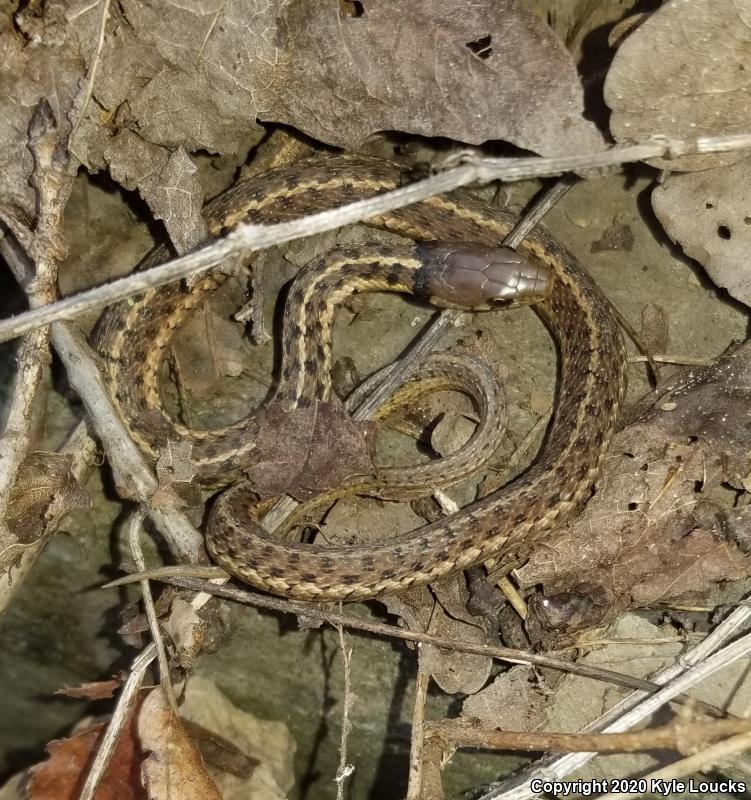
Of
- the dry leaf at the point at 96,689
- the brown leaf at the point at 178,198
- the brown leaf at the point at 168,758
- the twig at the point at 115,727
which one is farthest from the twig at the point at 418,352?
the dry leaf at the point at 96,689

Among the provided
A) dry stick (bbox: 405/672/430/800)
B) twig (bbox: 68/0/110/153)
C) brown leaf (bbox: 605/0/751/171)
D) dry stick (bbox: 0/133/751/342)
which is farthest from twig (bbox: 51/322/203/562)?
brown leaf (bbox: 605/0/751/171)

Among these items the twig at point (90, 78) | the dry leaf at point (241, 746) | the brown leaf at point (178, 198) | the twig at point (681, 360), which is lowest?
the dry leaf at point (241, 746)

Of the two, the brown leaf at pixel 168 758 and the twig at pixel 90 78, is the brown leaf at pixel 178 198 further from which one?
the brown leaf at pixel 168 758

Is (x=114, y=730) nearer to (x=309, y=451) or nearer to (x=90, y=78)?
(x=309, y=451)

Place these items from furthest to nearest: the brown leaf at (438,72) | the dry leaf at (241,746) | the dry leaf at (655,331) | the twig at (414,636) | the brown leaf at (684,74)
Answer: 1. the dry leaf at (241,746)
2. the dry leaf at (655,331)
3. the twig at (414,636)
4. the brown leaf at (438,72)
5. the brown leaf at (684,74)

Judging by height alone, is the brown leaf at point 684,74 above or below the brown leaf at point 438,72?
below

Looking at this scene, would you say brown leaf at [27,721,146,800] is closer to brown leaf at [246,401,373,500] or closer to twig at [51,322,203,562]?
twig at [51,322,203,562]
